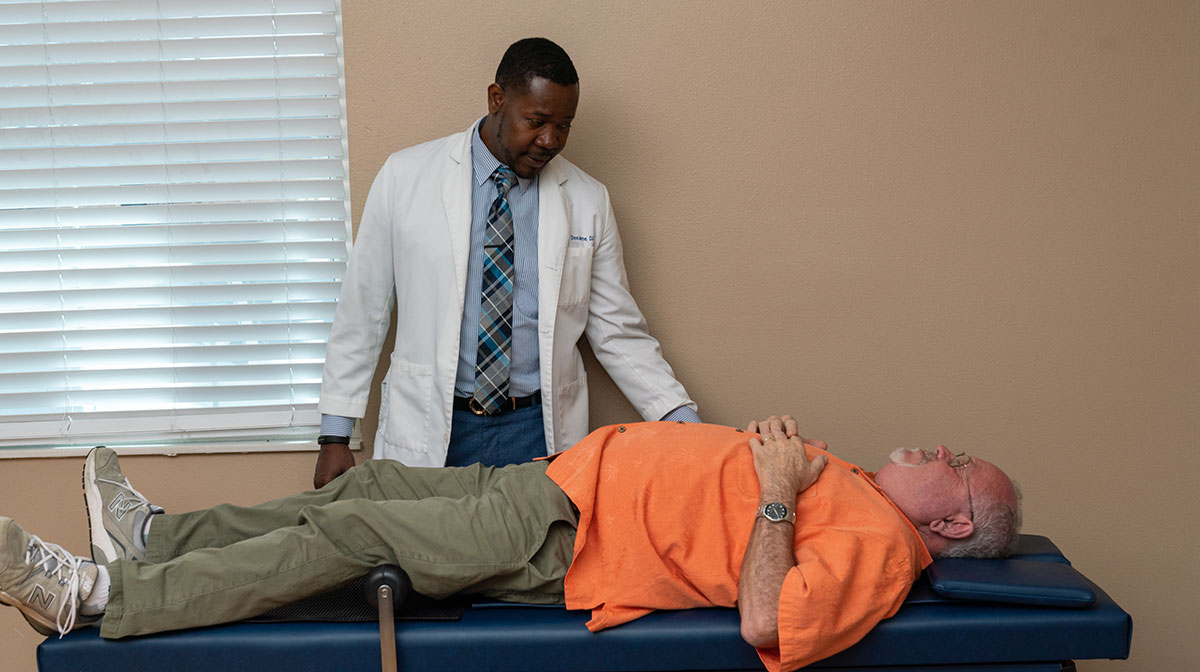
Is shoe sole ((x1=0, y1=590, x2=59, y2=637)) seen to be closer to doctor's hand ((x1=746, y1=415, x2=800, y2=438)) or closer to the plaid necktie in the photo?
the plaid necktie

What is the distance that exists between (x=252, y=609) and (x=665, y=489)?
31.4 inches

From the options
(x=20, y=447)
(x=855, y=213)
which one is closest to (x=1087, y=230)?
(x=855, y=213)

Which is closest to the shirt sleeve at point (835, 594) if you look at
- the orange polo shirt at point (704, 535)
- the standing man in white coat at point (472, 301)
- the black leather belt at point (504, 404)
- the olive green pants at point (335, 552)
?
the orange polo shirt at point (704, 535)

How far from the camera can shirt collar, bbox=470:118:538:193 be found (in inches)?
85.7

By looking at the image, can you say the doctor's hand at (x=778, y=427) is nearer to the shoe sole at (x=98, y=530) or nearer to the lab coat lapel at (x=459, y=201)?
the lab coat lapel at (x=459, y=201)

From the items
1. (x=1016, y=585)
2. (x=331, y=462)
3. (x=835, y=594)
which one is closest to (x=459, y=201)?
(x=331, y=462)

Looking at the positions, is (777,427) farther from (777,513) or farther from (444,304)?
(444,304)

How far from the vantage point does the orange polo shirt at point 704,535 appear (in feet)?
5.21

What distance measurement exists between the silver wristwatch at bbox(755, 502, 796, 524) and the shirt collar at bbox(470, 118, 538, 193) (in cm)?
101

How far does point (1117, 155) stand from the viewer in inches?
94.6

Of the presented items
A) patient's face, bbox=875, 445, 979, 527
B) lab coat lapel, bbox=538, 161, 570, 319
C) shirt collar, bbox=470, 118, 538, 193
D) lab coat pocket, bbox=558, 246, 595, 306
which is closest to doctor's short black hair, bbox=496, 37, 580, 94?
shirt collar, bbox=470, 118, 538, 193

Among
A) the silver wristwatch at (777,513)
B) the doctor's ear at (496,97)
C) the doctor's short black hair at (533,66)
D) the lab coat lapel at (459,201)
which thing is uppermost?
the doctor's short black hair at (533,66)

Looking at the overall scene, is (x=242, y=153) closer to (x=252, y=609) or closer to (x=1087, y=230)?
(x=252, y=609)

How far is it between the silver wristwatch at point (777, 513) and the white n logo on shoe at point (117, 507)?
1.26 meters
